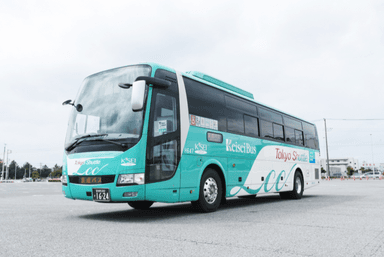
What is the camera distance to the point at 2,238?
16.3 feet

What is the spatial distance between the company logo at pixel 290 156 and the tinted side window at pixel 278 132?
0.45 metres

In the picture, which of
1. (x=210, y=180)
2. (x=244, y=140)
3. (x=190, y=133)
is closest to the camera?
(x=190, y=133)

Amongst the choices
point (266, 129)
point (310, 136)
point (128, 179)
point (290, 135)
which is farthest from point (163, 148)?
point (310, 136)

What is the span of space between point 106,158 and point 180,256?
324 centimetres

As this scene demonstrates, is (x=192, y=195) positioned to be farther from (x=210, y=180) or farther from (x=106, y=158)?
(x=106, y=158)

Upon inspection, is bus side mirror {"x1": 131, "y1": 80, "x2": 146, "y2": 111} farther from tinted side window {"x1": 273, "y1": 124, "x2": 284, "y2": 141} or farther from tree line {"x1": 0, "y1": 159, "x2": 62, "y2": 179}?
tree line {"x1": 0, "y1": 159, "x2": 62, "y2": 179}

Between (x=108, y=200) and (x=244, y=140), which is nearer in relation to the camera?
(x=108, y=200)

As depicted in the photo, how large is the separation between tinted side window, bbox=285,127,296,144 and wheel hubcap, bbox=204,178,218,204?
17.6 ft

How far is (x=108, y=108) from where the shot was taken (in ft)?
23.0

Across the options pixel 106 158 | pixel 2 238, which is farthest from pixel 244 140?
pixel 2 238

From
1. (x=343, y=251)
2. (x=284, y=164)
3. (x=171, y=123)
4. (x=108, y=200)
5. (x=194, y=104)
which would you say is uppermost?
(x=194, y=104)

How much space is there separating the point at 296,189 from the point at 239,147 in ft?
16.5

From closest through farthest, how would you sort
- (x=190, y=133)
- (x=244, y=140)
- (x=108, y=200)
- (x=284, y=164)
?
(x=108, y=200), (x=190, y=133), (x=244, y=140), (x=284, y=164)

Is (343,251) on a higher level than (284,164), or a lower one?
Answer: lower
